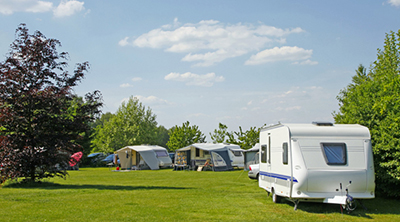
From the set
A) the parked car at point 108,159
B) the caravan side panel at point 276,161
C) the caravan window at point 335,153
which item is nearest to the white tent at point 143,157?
the parked car at point 108,159

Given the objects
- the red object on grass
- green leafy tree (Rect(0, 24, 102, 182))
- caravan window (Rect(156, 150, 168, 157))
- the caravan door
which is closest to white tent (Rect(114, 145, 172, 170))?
caravan window (Rect(156, 150, 168, 157))

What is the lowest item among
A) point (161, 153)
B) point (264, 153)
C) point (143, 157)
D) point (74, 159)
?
point (143, 157)

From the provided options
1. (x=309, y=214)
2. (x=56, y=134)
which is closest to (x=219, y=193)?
(x=309, y=214)

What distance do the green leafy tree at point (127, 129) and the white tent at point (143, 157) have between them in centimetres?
1143

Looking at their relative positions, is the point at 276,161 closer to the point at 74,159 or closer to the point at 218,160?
the point at 74,159

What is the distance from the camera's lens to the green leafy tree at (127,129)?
153 feet

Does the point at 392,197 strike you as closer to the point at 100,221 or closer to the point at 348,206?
the point at 348,206

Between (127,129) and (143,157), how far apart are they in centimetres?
1512

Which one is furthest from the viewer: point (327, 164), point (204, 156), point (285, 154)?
point (204, 156)

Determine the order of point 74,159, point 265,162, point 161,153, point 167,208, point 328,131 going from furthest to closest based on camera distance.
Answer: point 161,153 → point 74,159 → point 265,162 → point 167,208 → point 328,131

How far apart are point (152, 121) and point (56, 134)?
1435 inches

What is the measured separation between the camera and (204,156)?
31.6 meters

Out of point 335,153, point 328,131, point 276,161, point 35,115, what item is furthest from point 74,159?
point 335,153

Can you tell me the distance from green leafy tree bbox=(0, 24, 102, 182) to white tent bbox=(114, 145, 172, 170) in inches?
665
